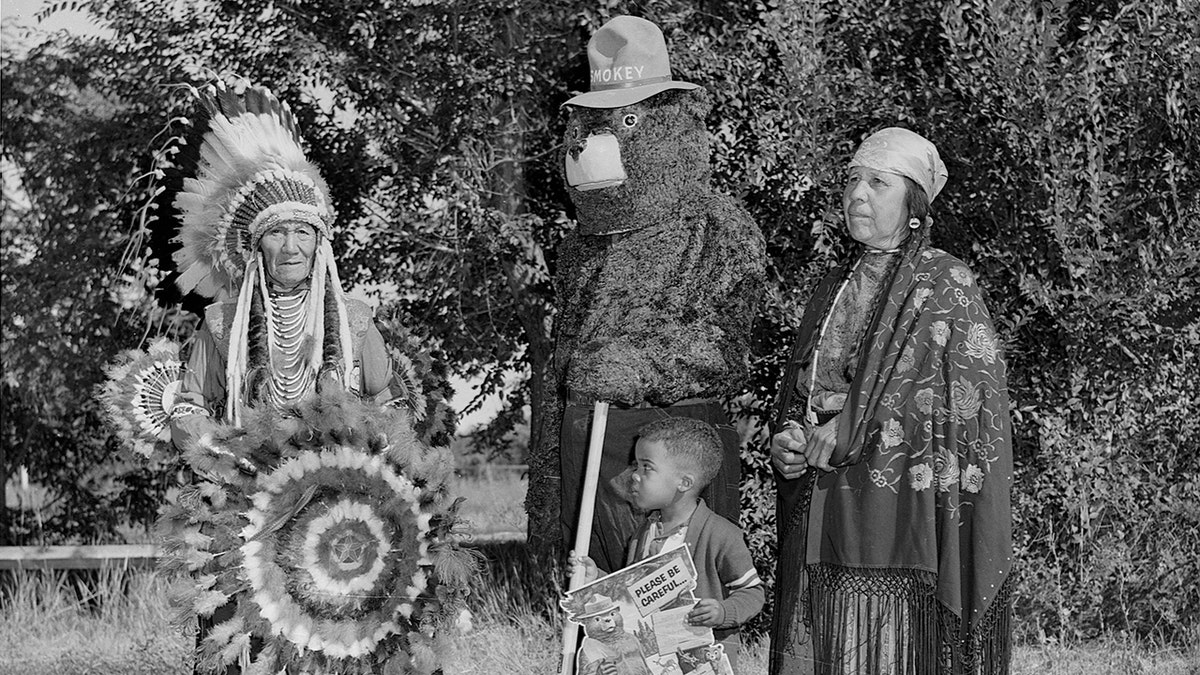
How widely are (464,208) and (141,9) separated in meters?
1.82

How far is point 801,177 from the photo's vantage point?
5.66 m

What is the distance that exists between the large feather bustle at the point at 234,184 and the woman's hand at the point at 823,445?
159 centimetres

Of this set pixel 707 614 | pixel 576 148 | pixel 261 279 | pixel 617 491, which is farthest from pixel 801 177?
pixel 707 614

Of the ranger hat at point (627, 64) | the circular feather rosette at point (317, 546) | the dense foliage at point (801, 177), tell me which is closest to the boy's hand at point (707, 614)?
the circular feather rosette at point (317, 546)

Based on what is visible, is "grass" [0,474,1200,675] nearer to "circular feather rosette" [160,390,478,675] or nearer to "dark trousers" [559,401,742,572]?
"dark trousers" [559,401,742,572]

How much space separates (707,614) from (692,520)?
31 centimetres

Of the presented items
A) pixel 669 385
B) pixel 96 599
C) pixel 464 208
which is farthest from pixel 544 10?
pixel 96 599

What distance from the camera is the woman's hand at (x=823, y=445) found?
12.1 ft

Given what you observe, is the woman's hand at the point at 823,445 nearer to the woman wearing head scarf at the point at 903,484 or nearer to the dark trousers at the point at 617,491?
the woman wearing head scarf at the point at 903,484

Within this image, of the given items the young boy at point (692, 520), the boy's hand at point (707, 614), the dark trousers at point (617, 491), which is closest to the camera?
the boy's hand at point (707, 614)

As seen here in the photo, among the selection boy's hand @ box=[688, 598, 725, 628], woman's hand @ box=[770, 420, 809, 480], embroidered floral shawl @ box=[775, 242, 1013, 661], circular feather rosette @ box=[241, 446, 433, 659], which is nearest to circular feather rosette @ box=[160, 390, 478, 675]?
circular feather rosette @ box=[241, 446, 433, 659]

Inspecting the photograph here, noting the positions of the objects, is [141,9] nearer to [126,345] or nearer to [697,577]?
[126,345]

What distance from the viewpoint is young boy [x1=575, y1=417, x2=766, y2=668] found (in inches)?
145

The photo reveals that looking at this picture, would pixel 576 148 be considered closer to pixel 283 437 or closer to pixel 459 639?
pixel 283 437
